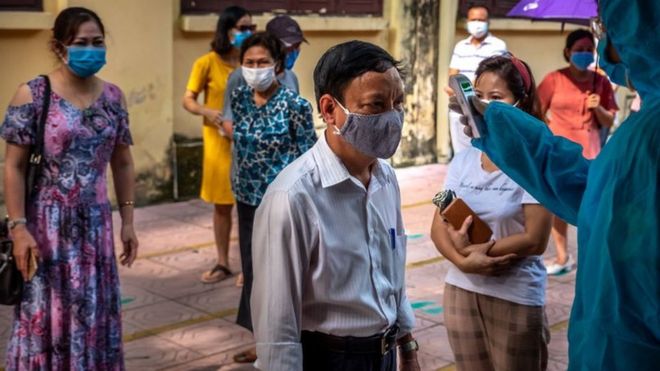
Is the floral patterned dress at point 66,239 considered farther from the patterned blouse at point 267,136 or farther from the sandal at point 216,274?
the sandal at point 216,274

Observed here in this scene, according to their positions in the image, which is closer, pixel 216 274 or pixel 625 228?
pixel 625 228

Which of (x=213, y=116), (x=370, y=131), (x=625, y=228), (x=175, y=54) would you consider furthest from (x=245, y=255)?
(x=175, y=54)

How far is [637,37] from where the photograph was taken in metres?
2.80

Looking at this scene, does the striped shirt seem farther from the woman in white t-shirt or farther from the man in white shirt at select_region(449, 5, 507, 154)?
the woman in white t-shirt

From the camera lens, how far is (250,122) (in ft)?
20.4

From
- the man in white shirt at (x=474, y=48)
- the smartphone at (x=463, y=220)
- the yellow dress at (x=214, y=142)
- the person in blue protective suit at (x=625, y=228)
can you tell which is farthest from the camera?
the man in white shirt at (x=474, y=48)

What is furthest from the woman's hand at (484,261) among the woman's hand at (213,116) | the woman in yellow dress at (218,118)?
the woman's hand at (213,116)

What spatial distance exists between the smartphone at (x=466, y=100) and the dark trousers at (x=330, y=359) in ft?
2.71

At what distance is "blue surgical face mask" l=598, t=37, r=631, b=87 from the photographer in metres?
3.02

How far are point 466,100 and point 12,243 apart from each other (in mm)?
2217

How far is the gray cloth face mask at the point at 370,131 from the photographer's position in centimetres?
335

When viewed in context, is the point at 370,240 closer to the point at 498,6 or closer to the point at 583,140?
the point at 583,140

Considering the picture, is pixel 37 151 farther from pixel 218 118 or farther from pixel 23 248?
pixel 218 118

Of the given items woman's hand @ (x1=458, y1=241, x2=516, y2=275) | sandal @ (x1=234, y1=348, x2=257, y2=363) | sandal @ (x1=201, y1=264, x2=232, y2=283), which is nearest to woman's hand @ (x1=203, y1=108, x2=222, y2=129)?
sandal @ (x1=201, y1=264, x2=232, y2=283)
